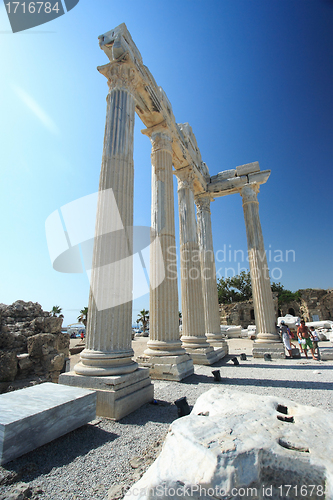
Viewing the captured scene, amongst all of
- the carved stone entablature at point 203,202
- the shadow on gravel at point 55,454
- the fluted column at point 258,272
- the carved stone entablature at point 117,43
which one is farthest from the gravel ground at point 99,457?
the carved stone entablature at point 203,202

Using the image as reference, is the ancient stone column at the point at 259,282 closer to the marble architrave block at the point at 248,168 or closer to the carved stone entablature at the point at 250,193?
the carved stone entablature at the point at 250,193

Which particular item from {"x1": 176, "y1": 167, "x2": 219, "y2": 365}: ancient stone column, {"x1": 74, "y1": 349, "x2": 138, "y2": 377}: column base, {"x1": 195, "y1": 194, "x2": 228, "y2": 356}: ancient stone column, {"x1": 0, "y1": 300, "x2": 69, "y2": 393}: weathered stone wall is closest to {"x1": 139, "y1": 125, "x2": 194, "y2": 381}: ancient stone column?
{"x1": 176, "y1": 167, "x2": 219, "y2": 365}: ancient stone column

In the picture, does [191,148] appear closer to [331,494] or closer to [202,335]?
[202,335]

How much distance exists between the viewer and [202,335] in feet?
33.7

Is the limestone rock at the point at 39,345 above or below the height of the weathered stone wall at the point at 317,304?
below

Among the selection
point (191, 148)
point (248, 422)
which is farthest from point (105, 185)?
point (191, 148)

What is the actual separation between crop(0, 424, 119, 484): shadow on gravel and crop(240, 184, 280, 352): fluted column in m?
10.7

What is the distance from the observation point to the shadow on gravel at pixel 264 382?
20.4 feet

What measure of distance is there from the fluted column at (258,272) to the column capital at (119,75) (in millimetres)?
9792

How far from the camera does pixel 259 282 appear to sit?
43.5 feet

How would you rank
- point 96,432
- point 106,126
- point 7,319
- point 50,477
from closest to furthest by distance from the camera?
point 50,477, point 96,432, point 106,126, point 7,319

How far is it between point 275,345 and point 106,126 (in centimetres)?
1196

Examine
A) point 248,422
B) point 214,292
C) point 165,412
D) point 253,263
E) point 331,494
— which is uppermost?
point 253,263

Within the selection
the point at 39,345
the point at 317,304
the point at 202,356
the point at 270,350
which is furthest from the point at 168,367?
the point at 317,304
